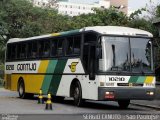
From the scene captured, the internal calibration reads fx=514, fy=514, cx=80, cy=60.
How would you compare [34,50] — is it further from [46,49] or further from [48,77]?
[48,77]

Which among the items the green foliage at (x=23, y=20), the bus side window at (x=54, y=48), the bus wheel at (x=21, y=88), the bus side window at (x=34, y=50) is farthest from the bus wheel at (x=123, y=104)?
the green foliage at (x=23, y=20)

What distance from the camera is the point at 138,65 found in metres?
20.1

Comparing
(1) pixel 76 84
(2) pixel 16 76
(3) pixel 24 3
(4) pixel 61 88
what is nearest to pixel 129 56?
(1) pixel 76 84

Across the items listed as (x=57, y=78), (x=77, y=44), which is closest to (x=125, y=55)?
(x=77, y=44)

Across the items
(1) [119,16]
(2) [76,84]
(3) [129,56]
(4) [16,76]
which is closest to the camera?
(3) [129,56]

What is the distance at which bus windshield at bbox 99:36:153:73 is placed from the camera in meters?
19.6

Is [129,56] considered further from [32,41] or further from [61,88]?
A: [32,41]

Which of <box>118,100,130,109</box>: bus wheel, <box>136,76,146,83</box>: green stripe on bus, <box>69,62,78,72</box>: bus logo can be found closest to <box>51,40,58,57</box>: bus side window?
<box>69,62,78,72</box>: bus logo

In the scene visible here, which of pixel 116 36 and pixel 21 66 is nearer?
pixel 116 36

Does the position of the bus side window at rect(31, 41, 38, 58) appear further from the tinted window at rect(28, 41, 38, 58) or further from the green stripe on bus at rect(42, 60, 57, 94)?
the green stripe on bus at rect(42, 60, 57, 94)

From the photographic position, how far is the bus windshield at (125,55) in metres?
19.6

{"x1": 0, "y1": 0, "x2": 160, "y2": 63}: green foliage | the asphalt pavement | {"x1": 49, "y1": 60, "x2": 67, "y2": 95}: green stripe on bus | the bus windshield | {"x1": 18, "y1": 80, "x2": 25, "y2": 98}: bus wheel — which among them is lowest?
the asphalt pavement

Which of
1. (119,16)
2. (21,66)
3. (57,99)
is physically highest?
(119,16)

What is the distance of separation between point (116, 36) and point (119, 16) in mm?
22547
